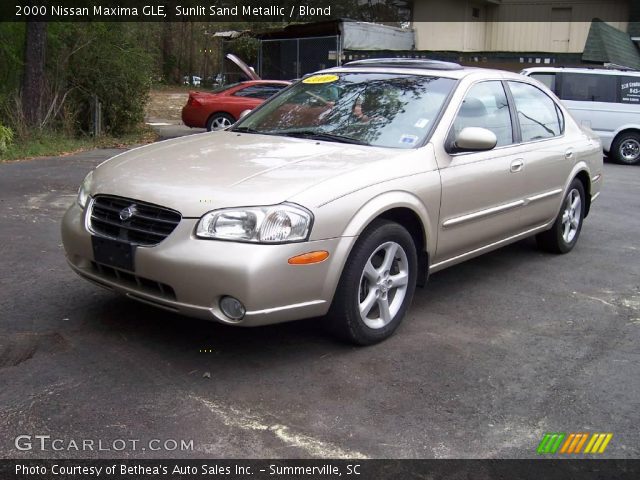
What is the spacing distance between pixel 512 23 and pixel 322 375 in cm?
2420

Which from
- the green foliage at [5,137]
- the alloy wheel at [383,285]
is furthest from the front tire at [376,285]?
the green foliage at [5,137]

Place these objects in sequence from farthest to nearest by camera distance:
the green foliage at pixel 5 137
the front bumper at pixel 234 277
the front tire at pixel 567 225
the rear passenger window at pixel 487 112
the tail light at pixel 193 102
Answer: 1. the tail light at pixel 193 102
2. the green foliage at pixel 5 137
3. the front tire at pixel 567 225
4. the rear passenger window at pixel 487 112
5. the front bumper at pixel 234 277

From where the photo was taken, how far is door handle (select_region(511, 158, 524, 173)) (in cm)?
514

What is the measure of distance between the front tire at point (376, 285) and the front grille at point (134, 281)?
0.90m

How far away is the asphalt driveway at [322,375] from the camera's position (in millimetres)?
3080

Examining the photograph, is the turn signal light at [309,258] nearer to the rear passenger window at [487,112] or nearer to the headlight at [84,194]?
the headlight at [84,194]

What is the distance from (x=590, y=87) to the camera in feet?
45.9

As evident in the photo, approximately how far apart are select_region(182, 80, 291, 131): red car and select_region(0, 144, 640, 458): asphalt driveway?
32.3 feet

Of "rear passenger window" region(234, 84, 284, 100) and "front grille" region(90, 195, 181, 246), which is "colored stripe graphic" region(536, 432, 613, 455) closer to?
"front grille" region(90, 195, 181, 246)

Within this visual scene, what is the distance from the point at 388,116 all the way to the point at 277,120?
2.85 ft

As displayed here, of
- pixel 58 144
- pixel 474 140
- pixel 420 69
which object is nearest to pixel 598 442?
pixel 474 140

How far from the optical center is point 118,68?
13992 mm

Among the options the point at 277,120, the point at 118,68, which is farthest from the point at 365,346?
the point at 118,68

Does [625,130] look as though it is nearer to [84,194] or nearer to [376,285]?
[376,285]
